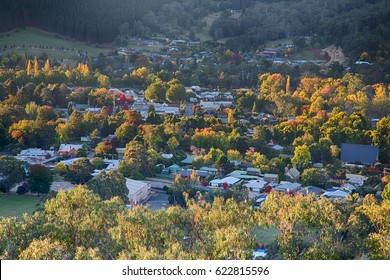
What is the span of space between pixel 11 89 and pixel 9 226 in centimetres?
1305

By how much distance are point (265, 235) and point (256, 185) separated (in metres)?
2.85

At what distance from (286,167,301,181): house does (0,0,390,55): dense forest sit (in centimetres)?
1229

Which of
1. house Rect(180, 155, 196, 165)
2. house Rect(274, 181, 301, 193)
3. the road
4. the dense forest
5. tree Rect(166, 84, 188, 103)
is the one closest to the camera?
the road

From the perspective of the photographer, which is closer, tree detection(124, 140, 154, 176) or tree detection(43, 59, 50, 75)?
tree detection(124, 140, 154, 176)

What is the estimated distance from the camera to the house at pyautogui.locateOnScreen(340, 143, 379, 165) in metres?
15.2

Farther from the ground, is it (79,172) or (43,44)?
(79,172)

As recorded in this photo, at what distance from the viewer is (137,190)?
1244cm

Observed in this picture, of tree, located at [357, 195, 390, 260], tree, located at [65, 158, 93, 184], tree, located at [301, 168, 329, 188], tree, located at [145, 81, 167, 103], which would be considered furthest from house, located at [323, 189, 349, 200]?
tree, located at [145, 81, 167, 103]

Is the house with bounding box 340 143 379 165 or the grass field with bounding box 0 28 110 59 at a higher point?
the house with bounding box 340 143 379 165

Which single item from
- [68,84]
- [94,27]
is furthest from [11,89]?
[94,27]

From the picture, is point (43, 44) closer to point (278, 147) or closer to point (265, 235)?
point (278, 147)

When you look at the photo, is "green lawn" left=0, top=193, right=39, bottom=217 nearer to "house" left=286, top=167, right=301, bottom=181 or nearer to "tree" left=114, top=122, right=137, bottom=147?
"tree" left=114, top=122, right=137, bottom=147

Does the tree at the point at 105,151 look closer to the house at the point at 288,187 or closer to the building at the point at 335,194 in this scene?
the house at the point at 288,187

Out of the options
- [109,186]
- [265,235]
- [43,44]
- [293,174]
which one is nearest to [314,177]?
[293,174]
